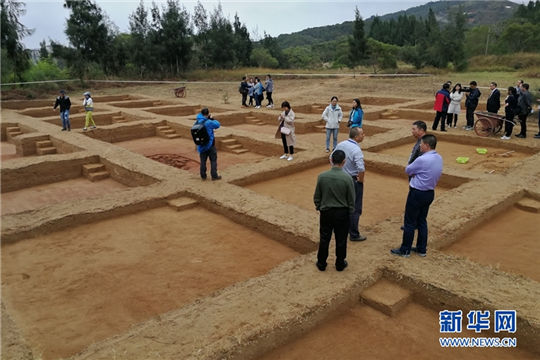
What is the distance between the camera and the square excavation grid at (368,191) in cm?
646

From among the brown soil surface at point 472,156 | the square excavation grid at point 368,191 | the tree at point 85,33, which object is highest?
the tree at point 85,33

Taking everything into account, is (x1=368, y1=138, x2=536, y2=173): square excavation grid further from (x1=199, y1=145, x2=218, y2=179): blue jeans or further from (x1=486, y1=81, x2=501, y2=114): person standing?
(x1=199, y1=145, x2=218, y2=179): blue jeans

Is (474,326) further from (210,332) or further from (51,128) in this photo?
(51,128)

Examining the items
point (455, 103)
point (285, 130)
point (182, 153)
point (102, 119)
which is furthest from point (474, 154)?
point (102, 119)

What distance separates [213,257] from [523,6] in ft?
229

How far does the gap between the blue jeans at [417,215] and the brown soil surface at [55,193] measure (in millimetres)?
5856

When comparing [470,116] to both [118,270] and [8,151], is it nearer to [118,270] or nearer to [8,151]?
[118,270]

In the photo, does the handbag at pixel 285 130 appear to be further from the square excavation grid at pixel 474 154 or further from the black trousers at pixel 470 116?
the black trousers at pixel 470 116

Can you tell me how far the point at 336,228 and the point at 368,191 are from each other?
3.66m

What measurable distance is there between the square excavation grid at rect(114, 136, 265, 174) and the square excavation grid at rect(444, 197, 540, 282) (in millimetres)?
5618

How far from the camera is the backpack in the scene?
7.20m

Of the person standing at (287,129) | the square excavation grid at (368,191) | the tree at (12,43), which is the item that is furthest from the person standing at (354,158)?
the tree at (12,43)

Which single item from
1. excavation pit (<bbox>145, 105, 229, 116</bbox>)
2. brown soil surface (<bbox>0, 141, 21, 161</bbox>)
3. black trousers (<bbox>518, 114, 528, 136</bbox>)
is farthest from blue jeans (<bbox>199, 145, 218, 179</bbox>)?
excavation pit (<bbox>145, 105, 229, 116</bbox>)

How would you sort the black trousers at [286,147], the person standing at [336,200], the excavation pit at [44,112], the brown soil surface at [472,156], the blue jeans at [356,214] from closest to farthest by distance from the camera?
the person standing at [336,200] → the blue jeans at [356,214] → the brown soil surface at [472,156] → the black trousers at [286,147] → the excavation pit at [44,112]
